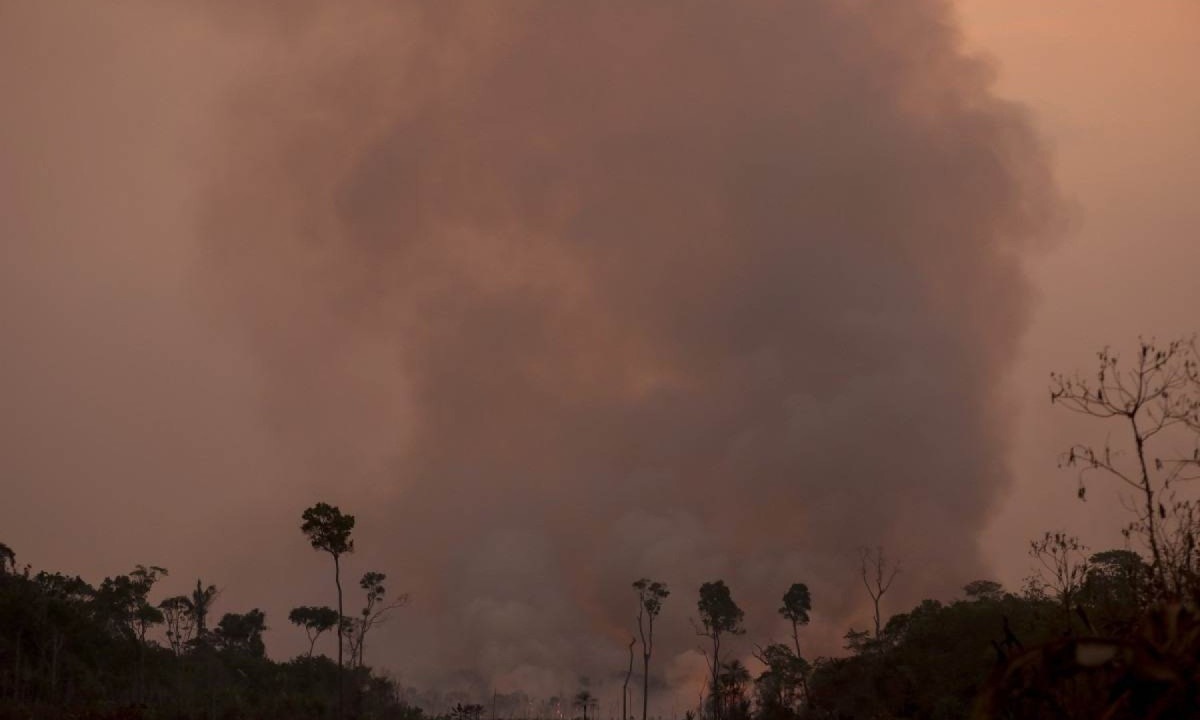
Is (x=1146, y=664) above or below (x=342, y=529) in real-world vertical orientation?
below

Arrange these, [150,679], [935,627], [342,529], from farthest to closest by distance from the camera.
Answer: [150,679]
[342,529]
[935,627]

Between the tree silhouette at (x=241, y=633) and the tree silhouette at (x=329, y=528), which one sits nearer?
the tree silhouette at (x=329, y=528)

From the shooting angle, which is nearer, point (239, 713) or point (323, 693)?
point (239, 713)

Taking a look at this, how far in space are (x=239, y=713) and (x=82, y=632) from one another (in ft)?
92.0

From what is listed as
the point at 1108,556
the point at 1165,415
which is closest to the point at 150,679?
the point at 1108,556

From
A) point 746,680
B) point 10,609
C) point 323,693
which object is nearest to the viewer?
point 10,609

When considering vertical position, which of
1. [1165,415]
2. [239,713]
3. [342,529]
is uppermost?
[342,529]

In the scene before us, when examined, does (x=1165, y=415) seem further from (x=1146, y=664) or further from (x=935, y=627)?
(x=935, y=627)

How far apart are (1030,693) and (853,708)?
78.5 meters

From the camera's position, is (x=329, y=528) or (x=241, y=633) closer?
(x=329, y=528)

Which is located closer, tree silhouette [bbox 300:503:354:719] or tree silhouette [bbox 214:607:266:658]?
tree silhouette [bbox 300:503:354:719]

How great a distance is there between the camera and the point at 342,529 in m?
79.7

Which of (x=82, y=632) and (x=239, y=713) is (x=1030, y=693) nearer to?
(x=239, y=713)

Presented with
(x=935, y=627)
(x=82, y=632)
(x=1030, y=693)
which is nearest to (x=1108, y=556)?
(x=935, y=627)
